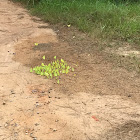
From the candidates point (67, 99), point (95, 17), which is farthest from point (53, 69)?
point (95, 17)

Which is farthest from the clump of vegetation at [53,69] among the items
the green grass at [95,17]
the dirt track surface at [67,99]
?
the green grass at [95,17]

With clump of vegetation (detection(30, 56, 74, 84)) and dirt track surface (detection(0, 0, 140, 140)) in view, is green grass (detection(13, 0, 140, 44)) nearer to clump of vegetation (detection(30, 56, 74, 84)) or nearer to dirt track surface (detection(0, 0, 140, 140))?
dirt track surface (detection(0, 0, 140, 140))

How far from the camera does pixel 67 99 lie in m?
3.31

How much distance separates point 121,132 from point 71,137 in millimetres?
542

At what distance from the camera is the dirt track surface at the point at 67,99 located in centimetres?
275

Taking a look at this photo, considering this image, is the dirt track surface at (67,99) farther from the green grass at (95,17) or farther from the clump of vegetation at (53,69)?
the green grass at (95,17)

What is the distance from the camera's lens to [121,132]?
8.98 feet

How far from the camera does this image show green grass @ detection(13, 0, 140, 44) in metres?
5.26

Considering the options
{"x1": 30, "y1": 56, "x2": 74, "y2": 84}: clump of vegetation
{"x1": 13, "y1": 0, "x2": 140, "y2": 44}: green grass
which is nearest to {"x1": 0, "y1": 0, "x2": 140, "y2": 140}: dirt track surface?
{"x1": 30, "y1": 56, "x2": 74, "y2": 84}: clump of vegetation

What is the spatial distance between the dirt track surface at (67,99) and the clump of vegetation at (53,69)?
0.10 metres

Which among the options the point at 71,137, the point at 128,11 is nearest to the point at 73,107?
the point at 71,137

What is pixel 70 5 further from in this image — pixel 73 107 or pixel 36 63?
pixel 73 107

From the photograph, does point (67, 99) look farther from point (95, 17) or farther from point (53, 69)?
point (95, 17)

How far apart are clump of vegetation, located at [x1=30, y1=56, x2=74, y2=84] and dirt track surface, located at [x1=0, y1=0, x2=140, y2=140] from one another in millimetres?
104
